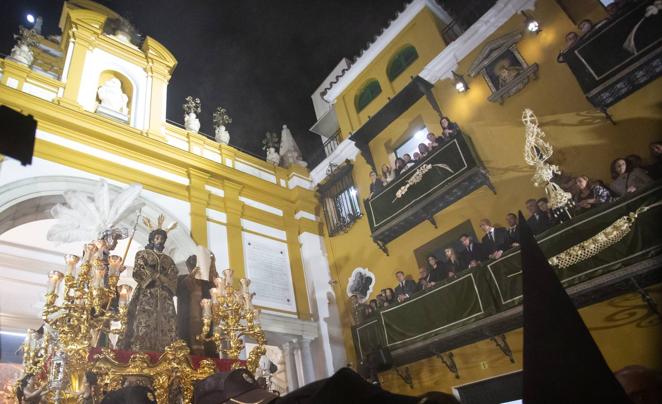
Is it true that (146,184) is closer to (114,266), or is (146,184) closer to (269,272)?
(269,272)

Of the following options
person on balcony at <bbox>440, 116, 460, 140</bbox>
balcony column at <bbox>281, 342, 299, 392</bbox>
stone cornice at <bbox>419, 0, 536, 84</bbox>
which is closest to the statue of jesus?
balcony column at <bbox>281, 342, 299, 392</bbox>

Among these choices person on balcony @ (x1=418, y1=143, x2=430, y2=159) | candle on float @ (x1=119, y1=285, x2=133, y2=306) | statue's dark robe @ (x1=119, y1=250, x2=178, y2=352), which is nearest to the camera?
candle on float @ (x1=119, y1=285, x2=133, y2=306)

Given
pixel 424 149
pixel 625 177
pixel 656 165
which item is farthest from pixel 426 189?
pixel 656 165

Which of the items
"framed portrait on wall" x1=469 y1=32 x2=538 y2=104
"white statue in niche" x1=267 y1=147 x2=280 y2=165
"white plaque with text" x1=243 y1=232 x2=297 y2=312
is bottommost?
"white plaque with text" x1=243 y1=232 x2=297 y2=312

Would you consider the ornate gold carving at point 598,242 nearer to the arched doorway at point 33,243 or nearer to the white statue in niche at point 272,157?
the arched doorway at point 33,243

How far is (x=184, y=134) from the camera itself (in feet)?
39.8

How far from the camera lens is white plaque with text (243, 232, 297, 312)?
1072cm

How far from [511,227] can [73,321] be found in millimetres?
7683

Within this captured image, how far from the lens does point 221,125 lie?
13.3 metres

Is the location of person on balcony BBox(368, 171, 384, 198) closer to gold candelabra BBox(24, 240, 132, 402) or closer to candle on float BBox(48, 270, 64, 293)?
gold candelabra BBox(24, 240, 132, 402)

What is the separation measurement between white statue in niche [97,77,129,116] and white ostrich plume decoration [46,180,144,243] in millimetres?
2805

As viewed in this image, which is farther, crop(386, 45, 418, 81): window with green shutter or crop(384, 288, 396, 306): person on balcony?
crop(386, 45, 418, 81): window with green shutter

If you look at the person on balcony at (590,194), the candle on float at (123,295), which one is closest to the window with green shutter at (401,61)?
the person on balcony at (590,194)

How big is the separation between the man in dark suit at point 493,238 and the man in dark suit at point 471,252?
0.12 m
